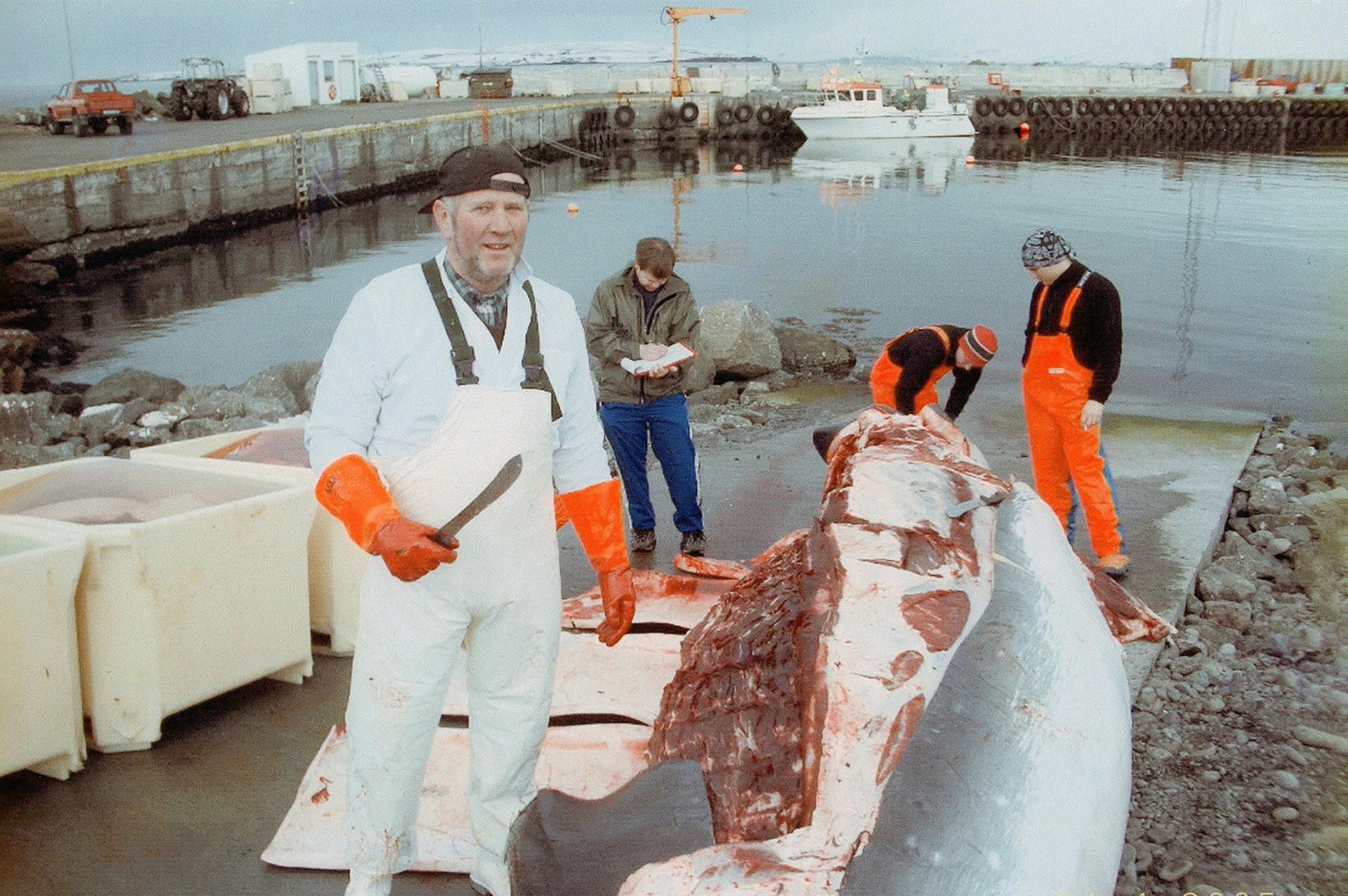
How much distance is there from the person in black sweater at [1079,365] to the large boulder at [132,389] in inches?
373

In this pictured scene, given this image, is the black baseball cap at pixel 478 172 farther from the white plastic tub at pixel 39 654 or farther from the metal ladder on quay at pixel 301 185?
the metal ladder on quay at pixel 301 185

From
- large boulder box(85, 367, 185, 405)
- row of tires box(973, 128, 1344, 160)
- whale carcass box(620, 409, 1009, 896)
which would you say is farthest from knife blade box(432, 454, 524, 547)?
row of tires box(973, 128, 1344, 160)

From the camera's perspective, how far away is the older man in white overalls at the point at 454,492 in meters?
2.99

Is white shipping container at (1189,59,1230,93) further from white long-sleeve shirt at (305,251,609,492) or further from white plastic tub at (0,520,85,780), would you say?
white plastic tub at (0,520,85,780)

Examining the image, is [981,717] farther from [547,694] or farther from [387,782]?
[387,782]

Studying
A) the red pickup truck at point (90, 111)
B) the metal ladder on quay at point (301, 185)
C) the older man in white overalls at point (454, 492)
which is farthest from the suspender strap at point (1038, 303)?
the red pickup truck at point (90, 111)

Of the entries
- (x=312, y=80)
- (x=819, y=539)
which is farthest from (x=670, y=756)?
(x=312, y=80)

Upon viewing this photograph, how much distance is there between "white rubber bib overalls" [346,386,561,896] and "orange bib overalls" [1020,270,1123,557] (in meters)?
3.30

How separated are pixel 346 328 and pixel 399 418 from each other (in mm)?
268

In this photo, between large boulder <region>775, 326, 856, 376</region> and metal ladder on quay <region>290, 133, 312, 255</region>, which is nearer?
large boulder <region>775, 326, 856, 376</region>

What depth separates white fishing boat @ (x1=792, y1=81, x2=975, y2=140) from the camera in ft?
197

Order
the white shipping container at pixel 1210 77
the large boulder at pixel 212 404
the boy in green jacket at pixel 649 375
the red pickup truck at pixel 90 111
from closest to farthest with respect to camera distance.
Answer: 1. the boy in green jacket at pixel 649 375
2. the large boulder at pixel 212 404
3. the red pickup truck at pixel 90 111
4. the white shipping container at pixel 1210 77

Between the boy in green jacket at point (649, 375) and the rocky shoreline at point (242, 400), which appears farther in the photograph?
the rocky shoreline at point (242, 400)

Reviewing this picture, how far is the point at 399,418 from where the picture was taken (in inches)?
123
